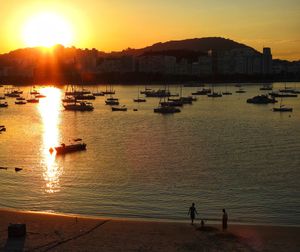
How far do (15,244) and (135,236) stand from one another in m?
2.50

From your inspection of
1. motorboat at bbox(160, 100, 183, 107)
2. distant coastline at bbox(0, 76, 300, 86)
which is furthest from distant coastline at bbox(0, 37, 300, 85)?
motorboat at bbox(160, 100, 183, 107)

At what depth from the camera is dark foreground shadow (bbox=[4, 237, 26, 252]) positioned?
10.2 metres

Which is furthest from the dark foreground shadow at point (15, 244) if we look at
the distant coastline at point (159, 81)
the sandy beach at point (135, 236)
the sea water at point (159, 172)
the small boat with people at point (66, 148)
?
the distant coastline at point (159, 81)

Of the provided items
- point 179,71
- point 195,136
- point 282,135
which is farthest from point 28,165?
point 179,71

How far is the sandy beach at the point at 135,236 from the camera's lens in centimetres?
1053

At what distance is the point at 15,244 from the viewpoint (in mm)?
10531

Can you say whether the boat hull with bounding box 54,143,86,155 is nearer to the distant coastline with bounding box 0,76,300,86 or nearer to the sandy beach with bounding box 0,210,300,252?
the sandy beach with bounding box 0,210,300,252

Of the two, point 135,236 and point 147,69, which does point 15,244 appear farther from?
point 147,69

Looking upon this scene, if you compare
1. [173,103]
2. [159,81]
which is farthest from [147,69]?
[173,103]

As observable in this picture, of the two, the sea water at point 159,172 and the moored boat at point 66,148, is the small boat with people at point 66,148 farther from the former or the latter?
the sea water at point 159,172

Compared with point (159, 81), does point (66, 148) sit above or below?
below

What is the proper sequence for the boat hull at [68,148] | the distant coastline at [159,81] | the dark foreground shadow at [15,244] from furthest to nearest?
the distant coastline at [159,81] → the boat hull at [68,148] → the dark foreground shadow at [15,244]

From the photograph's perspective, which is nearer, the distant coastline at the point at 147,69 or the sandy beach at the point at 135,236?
the sandy beach at the point at 135,236

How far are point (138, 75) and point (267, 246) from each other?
121634 mm
